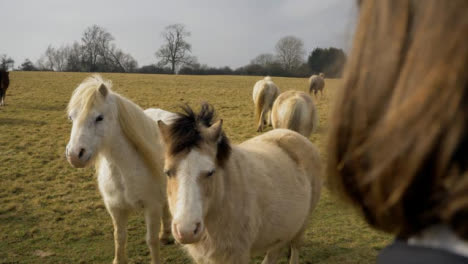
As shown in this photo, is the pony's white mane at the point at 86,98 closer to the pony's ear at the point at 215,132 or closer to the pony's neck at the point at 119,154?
the pony's neck at the point at 119,154

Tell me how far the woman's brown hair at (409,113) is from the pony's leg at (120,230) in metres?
3.33

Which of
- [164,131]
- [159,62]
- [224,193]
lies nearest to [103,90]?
[164,131]

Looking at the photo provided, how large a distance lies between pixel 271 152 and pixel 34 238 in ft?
11.6

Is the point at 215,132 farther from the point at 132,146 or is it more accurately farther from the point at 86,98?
the point at 86,98

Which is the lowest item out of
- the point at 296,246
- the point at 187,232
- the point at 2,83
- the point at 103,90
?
the point at 296,246

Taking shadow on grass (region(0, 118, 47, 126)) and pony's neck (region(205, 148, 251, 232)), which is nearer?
pony's neck (region(205, 148, 251, 232))

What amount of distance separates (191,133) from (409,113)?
1.88m

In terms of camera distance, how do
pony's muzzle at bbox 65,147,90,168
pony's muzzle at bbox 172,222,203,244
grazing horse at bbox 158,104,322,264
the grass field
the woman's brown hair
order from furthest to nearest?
the grass field, pony's muzzle at bbox 65,147,90,168, grazing horse at bbox 158,104,322,264, pony's muzzle at bbox 172,222,203,244, the woman's brown hair

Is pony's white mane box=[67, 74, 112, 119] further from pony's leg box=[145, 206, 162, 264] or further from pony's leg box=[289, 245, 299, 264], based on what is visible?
pony's leg box=[289, 245, 299, 264]

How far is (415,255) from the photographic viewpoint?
0.61 m

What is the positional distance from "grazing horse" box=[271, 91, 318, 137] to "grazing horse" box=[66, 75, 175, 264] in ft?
15.0

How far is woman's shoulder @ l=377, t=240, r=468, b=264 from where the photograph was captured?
59 cm

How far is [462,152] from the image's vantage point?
58 cm

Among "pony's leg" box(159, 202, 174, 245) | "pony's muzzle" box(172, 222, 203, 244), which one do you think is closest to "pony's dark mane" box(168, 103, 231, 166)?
"pony's muzzle" box(172, 222, 203, 244)
